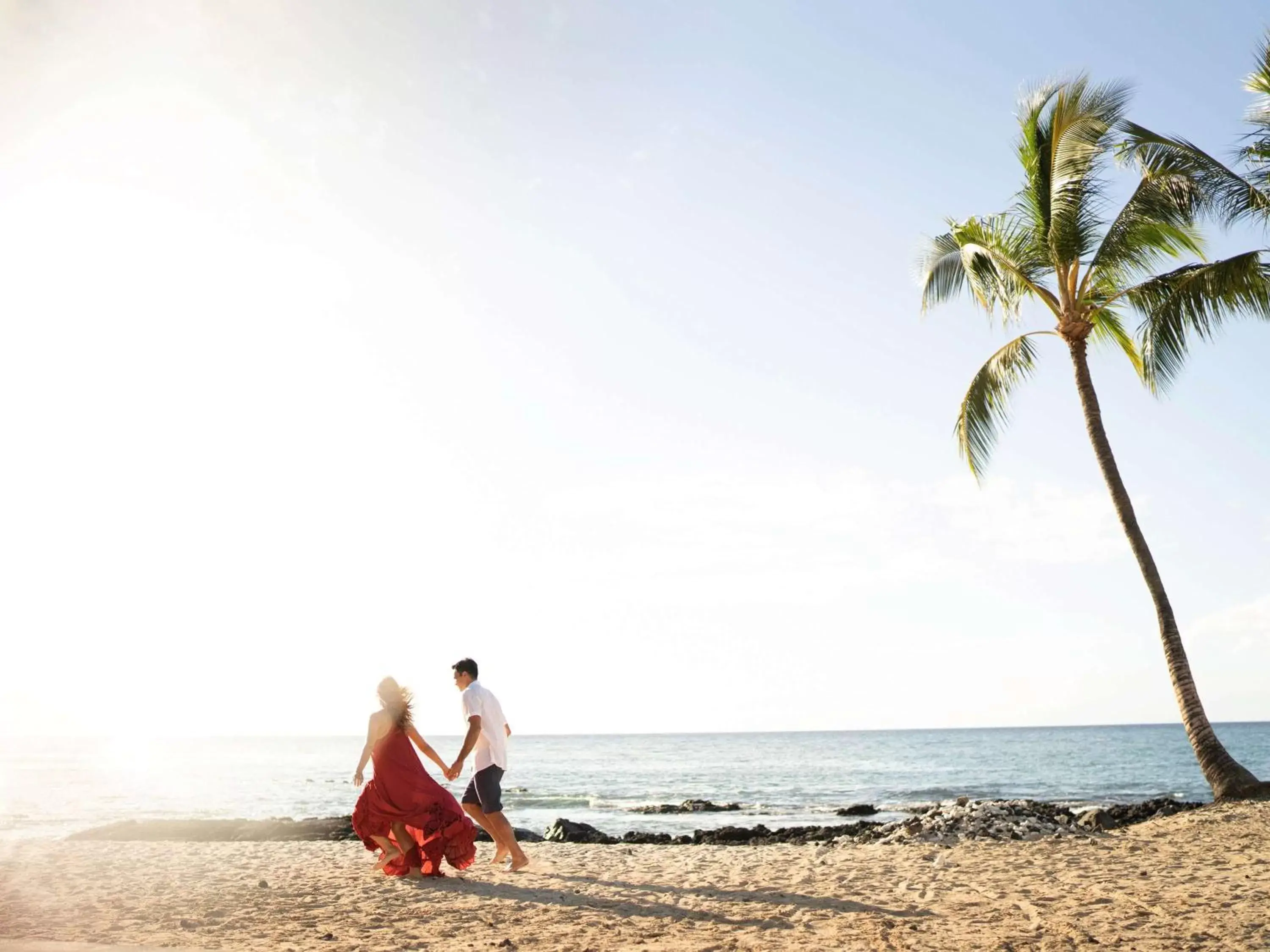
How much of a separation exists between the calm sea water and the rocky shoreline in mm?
3948

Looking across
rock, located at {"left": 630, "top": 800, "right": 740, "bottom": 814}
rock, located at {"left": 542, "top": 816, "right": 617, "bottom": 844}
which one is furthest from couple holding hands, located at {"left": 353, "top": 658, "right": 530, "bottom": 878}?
rock, located at {"left": 630, "top": 800, "right": 740, "bottom": 814}

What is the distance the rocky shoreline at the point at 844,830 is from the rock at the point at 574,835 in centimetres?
2

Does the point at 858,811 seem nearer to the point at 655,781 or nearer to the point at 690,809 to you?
the point at 690,809

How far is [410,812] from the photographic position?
837cm

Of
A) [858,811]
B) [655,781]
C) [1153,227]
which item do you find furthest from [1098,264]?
[655,781]

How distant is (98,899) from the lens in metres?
7.84

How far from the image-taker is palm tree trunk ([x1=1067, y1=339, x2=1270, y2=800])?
1261cm

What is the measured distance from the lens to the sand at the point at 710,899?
6062 mm

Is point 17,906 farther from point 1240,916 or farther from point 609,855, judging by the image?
point 1240,916

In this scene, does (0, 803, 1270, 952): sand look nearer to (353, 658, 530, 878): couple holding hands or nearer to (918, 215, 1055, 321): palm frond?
(353, 658, 530, 878): couple holding hands

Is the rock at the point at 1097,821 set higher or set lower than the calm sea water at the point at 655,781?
higher

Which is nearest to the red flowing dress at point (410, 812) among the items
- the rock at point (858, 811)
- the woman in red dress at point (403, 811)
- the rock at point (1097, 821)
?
the woman in red dress at point (403, 811)

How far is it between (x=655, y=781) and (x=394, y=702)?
35.4m

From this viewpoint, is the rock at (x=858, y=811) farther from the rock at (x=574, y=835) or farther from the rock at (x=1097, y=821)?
the rock at (x=1097, y=821)
